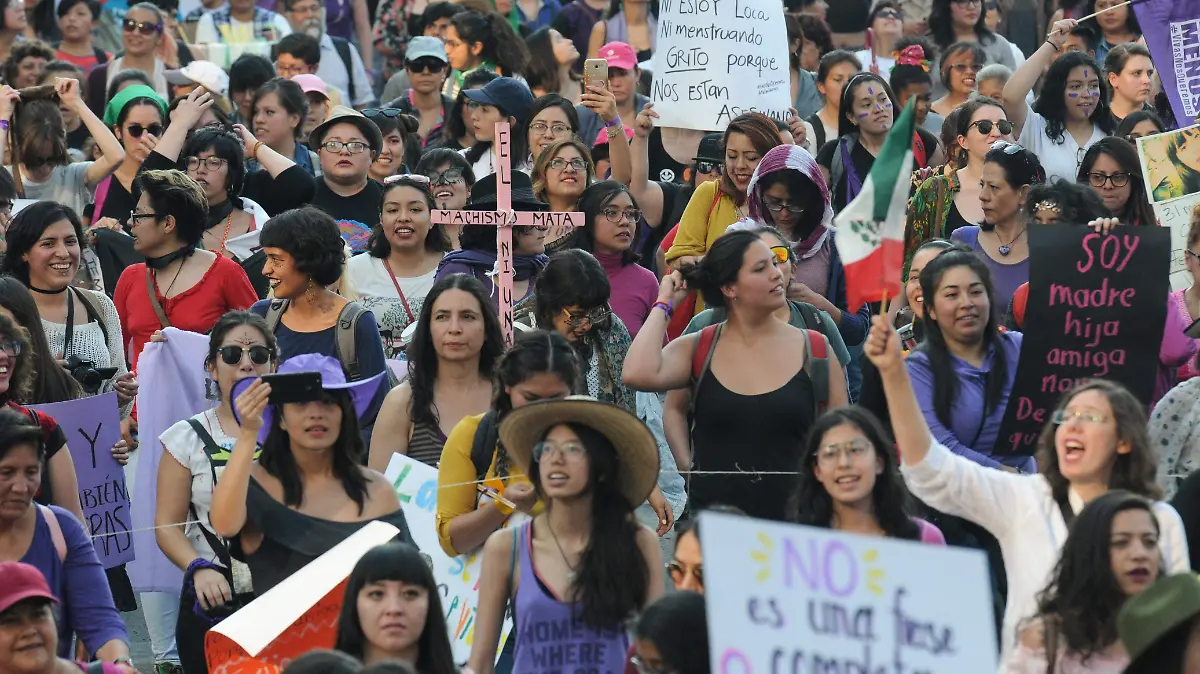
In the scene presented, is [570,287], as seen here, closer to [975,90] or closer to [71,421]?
[71,421]

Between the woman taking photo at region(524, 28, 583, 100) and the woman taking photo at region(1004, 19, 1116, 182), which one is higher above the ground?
the woman taking photo at region(524, 28, 583, 100)

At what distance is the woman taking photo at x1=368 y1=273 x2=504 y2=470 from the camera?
7996 millimetres

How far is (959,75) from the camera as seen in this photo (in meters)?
13.2

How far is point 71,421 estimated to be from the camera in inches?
330

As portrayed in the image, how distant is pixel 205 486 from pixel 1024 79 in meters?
5.81

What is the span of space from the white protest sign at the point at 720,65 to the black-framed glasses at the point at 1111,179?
6.63ft

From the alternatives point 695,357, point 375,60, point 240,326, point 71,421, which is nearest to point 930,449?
point 695,357

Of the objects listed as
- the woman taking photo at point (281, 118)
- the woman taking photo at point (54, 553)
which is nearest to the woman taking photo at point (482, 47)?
the woman taking photo at point (281, 118)

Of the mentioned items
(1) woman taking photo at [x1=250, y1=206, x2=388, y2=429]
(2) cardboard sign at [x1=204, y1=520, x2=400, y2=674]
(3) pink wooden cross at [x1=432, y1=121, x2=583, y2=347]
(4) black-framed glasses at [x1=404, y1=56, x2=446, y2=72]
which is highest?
(4) black-framed glasses at [x1=404, y1=56, x2=446, y2=72]

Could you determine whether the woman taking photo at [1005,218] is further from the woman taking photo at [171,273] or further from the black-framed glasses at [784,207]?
the woman taking photo at [171,273]

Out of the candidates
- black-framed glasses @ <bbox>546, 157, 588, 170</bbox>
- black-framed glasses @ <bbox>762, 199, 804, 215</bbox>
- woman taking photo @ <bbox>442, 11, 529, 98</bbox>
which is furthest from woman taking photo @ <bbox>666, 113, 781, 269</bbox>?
woman taking photo @ <bbox>442, 11, 529, 98</bbox>

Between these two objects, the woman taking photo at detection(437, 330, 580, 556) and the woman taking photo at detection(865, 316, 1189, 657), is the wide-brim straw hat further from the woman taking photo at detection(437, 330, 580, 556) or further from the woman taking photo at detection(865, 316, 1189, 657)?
the woman taking photo at detection(865, 316, 1189, 657)

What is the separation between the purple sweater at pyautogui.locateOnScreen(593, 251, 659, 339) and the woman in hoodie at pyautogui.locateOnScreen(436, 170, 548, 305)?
322 mm

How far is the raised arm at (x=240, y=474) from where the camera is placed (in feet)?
23.1
